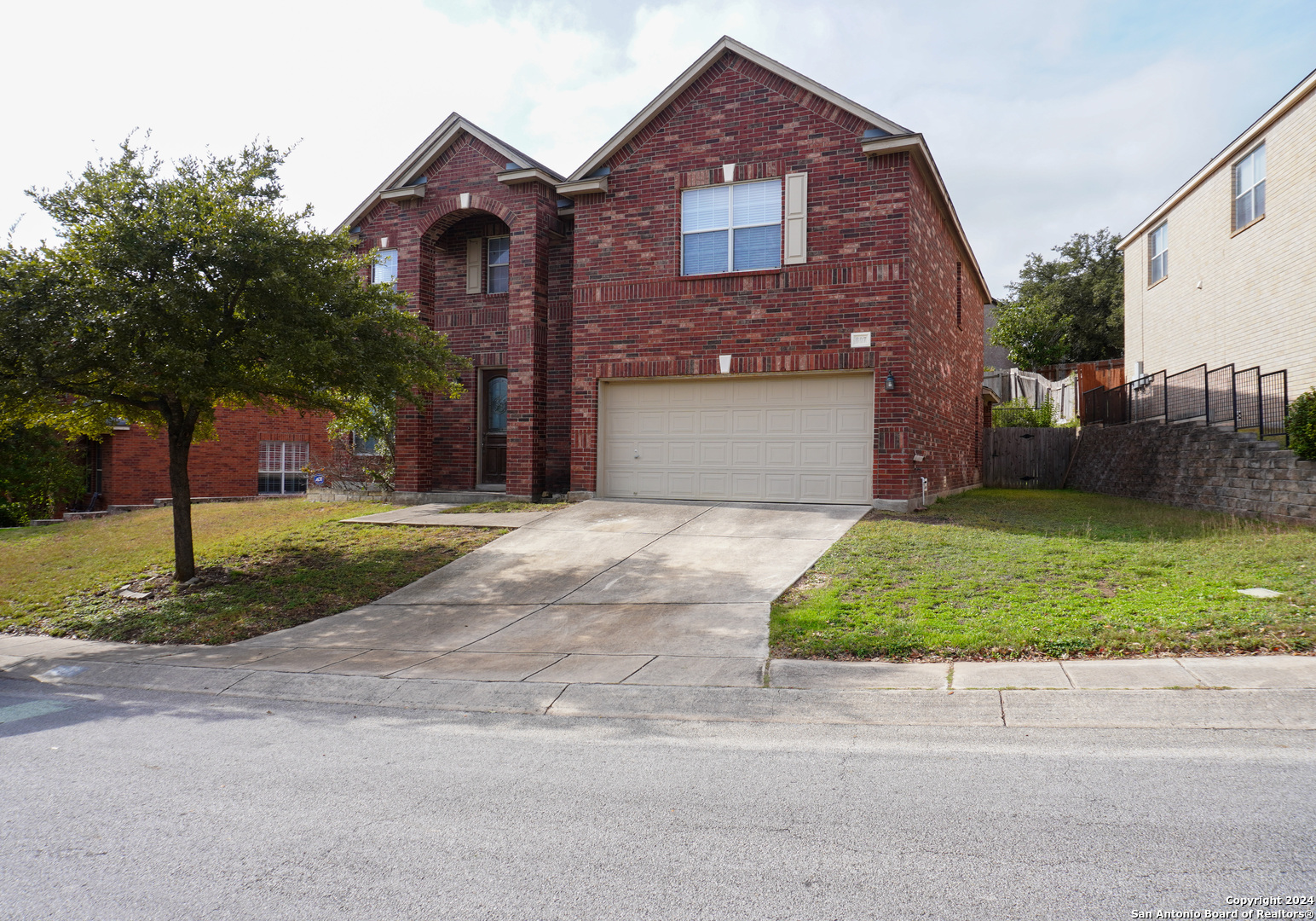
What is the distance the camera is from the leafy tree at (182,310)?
913 cm

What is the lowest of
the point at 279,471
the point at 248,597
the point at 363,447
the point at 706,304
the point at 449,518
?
the point at 248,597

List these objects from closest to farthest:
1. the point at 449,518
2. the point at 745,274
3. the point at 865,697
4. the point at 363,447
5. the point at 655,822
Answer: the point at 655,822 < the point at 865,697 < the point at 745,274 < the point at 449,518 < the point at 363,447

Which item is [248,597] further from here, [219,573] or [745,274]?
[745,274]

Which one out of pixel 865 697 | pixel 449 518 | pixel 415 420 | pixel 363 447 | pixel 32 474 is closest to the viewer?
pixel 865 697

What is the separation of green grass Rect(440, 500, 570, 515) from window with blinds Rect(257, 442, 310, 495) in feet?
49.6

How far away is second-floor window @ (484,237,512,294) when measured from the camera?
59.1ft

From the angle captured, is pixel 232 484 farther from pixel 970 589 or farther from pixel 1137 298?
pixel 1137 298

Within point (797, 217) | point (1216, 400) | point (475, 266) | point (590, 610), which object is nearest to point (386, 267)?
point (475, 266)

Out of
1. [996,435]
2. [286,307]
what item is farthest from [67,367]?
[996,435]

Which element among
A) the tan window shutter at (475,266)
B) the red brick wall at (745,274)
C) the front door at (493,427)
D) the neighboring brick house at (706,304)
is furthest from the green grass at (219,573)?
the tan window shutter at (475,266)

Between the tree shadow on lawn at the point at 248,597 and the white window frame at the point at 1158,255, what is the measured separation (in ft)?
68.3

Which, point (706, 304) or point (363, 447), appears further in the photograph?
point (363, 447)

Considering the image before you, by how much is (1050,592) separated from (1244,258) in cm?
1513

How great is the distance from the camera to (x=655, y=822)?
12.2 ft
